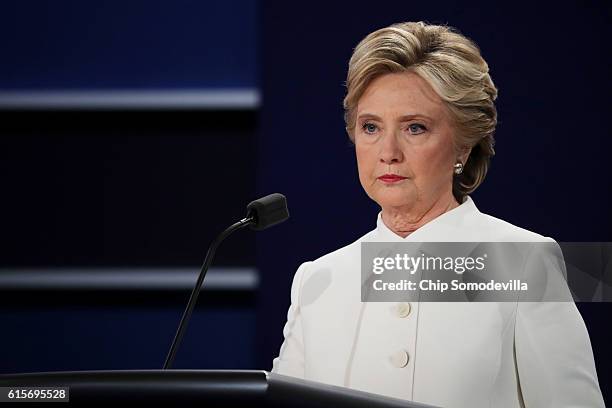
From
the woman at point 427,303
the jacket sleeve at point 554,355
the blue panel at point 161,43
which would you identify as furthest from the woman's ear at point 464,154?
the blue panel at point 161,43

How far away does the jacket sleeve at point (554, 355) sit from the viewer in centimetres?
145

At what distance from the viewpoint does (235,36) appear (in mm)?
2479

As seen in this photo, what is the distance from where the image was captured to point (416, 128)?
5.47 feet

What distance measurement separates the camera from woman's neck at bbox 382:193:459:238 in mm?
1699

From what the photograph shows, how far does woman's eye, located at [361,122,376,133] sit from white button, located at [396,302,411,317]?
0.33m

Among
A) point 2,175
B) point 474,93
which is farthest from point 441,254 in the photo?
point 2,175

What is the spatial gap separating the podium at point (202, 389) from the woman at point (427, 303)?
0.76 m

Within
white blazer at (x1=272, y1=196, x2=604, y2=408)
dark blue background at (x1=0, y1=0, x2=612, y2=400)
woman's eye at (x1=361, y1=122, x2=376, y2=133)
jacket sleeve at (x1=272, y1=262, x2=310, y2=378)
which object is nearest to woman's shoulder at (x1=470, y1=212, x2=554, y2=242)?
white blazer at (x1=272, y1=196, x2=604, y2=408)

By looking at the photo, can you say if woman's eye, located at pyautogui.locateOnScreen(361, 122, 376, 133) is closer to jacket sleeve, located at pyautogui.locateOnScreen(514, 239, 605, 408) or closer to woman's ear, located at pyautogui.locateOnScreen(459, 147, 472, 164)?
woman's ear, located at pyautogui.locateOnScreen(459, 147, 472, 164)

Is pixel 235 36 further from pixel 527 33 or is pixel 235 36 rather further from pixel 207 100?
pixel 527 33

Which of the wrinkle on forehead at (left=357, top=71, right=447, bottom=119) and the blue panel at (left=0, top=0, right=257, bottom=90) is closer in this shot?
the wrinkle on forehead at (left=357, top=71, right=447, bottom=119)

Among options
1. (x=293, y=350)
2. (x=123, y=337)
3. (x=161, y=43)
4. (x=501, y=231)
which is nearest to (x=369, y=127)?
(x=501, y=231)

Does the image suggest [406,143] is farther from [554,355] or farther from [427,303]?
[554,355]

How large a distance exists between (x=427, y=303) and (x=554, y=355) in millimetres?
226
